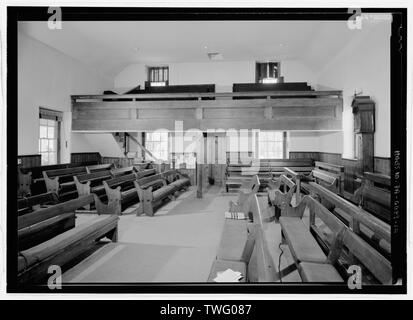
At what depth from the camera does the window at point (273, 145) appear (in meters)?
9.95

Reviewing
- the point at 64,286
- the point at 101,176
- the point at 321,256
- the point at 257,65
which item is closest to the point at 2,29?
the point at 64,286

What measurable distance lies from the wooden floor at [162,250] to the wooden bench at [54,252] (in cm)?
24

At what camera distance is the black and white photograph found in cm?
154

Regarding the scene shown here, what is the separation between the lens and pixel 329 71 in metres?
8.31

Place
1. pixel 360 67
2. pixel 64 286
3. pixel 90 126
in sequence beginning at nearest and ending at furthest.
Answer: pixel 64 286
pixel 360 67
pixel 90 126

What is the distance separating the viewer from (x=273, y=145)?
32.7 feet

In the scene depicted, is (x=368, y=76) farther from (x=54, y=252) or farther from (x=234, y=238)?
(x=54, y=252)

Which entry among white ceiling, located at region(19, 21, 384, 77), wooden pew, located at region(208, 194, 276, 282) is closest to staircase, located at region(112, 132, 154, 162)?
white ceiling, located at region(19, 21, 384, 77)

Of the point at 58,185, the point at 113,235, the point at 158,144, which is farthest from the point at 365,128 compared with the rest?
the point at 158,144

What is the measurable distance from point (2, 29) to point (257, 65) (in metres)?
9.46

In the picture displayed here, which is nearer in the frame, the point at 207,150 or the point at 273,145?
the point at 273,145

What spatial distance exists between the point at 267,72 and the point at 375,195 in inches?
297
